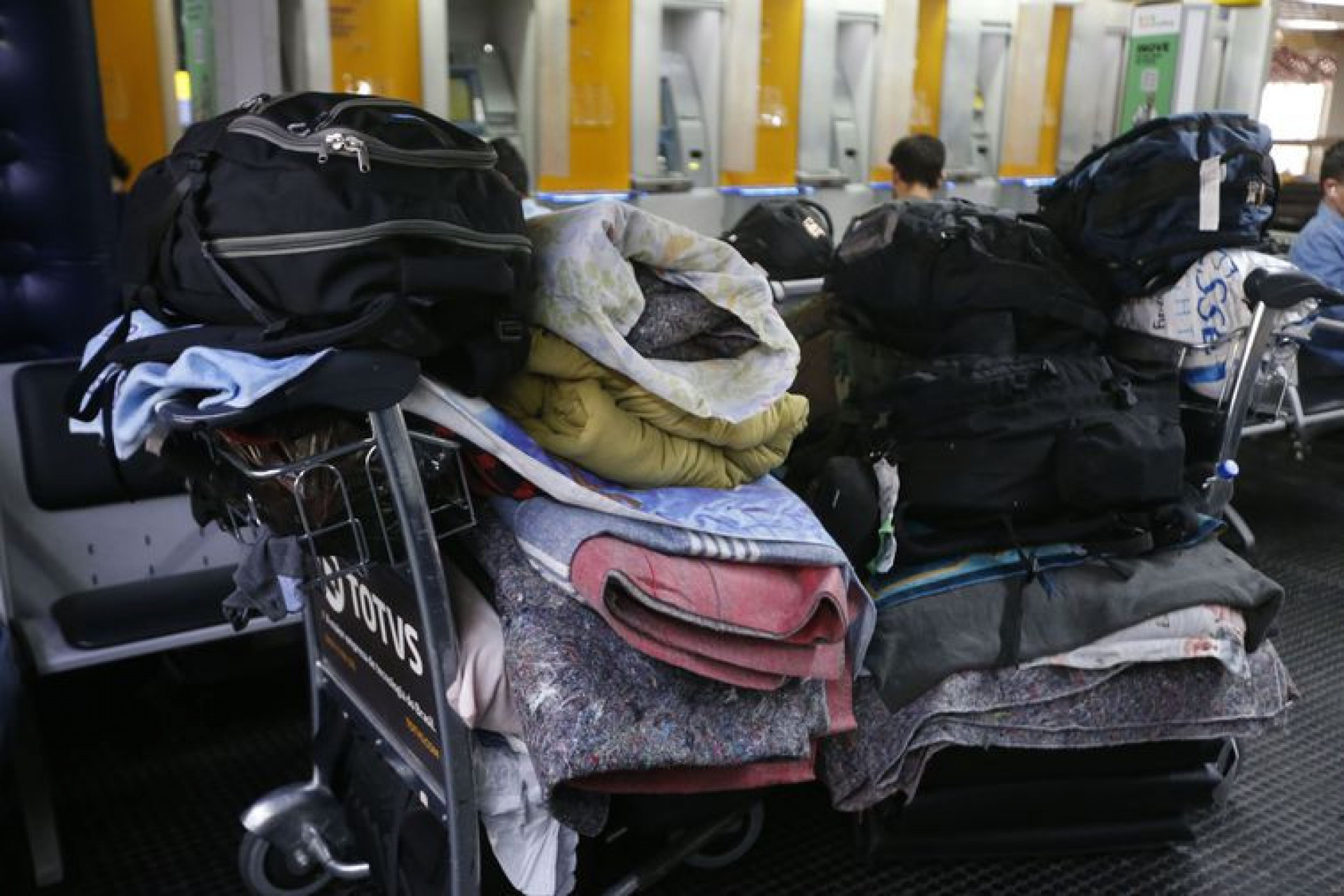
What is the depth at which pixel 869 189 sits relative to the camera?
285 inches

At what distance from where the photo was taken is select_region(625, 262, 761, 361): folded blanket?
1.68m

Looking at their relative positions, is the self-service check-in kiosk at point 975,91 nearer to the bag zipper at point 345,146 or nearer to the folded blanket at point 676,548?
the folded blanket at point 676,548

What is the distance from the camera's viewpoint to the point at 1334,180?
14.5ft

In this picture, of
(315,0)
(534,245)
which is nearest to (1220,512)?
(534,245)

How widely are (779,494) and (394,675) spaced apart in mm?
637

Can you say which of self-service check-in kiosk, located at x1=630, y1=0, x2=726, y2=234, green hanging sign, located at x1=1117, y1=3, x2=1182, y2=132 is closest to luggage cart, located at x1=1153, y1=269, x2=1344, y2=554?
self-service check-in kiosk, located at x1=630, y1=0, x2=726, y2=234

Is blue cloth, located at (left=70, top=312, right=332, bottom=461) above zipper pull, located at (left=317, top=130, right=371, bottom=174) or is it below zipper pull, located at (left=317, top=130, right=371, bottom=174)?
below

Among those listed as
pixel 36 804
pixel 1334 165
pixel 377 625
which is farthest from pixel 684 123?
pixel 377 625

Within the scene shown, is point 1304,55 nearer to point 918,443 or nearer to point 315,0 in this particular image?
point 315,0

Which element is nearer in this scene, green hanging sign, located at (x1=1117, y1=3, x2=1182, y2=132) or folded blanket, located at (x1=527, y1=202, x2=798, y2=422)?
folded blanket, located at (x1=527, y1=202, x2=798, y2=422)

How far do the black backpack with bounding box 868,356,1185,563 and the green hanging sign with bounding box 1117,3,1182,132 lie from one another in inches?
213

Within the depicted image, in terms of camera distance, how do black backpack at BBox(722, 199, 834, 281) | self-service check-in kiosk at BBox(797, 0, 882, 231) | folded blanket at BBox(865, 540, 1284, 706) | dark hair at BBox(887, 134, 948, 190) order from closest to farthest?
folded blanket at BBox(865, 540, 1284, 706) → black backpack at BBox(722, 199, 834, 281) → dark hair at BBox(887, 134, 948, 190) → self-service check-in kiosk at BBox(797, 0, 882, 231)

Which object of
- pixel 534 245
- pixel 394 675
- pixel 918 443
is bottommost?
pixel 394 675

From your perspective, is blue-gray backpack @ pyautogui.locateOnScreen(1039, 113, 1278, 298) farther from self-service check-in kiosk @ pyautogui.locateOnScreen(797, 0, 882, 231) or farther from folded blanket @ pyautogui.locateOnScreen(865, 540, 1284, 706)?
self-service check-in kiosk @ pyautogui.locateOnScreen(797, 0, 882, 231)
